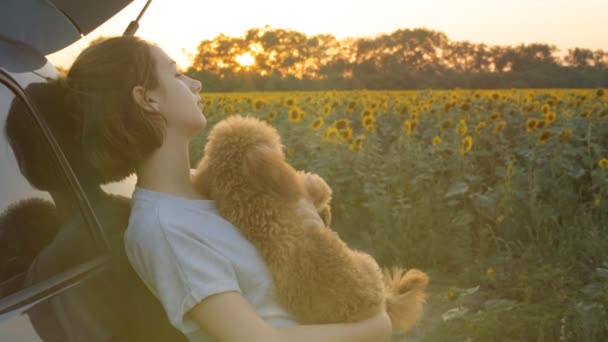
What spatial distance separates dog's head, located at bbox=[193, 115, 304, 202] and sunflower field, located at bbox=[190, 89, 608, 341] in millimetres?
1839

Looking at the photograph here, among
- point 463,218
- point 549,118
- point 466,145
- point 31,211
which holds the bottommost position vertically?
point 463,218

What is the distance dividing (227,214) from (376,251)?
4.13m

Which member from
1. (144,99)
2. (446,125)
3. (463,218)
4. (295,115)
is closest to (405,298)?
(144,99)

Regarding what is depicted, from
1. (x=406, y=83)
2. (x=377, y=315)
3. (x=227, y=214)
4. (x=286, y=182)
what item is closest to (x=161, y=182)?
(x=227, y=214)

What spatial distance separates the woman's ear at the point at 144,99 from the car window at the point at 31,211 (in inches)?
8.1

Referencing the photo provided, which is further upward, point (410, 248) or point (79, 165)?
point (79, 165)

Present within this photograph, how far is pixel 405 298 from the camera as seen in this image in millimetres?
2258

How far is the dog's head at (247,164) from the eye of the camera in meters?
1.86

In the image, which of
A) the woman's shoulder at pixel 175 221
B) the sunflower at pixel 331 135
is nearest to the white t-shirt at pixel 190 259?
the woman's shoulder at pixel 175 221

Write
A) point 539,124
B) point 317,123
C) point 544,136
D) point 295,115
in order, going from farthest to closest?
1. point 295,115
2. point 317,123
3. point 539,124
4. point 544,136

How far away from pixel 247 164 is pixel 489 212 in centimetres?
403

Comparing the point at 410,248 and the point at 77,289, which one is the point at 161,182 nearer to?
the point at 77,289

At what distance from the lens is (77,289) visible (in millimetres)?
1655

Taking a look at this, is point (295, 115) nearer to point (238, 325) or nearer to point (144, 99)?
point (144, 99)
